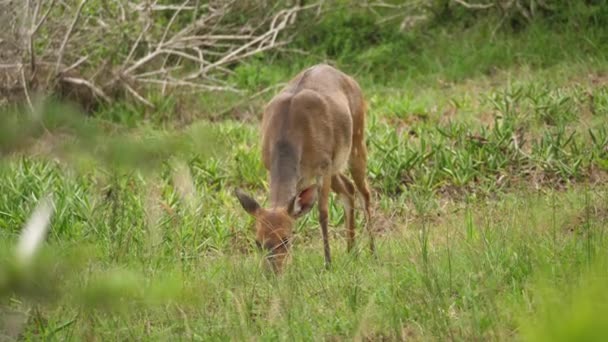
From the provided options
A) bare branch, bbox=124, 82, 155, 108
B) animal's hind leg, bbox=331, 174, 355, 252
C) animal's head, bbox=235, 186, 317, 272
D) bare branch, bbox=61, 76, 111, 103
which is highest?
animal's head, bbox=235, 186, 317, 272

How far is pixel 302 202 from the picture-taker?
672cm

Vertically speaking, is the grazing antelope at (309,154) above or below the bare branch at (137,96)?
above

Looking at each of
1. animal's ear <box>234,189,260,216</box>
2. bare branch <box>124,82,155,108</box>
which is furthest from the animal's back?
bare branch <box>124,82,155,108</box>

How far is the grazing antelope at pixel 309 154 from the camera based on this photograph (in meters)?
6.66

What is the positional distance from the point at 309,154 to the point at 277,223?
84 cm

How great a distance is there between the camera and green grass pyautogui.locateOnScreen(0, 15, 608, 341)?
8.46ft

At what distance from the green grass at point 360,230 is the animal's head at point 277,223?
0.18 meters

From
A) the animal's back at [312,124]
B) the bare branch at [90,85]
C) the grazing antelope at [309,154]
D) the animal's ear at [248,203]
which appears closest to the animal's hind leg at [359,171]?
the grazing antelope at [309,154]

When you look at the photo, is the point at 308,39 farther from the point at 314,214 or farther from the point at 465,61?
the point at 314,214

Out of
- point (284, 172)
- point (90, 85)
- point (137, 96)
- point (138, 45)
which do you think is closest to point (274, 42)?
point (138, 45)

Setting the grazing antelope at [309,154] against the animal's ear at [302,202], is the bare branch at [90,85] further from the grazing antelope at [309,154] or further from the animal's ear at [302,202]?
the animal's ear at [302,202]

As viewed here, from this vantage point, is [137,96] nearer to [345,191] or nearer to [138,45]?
[138,45]

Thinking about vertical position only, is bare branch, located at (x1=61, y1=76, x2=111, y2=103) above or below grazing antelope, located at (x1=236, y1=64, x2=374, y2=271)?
below

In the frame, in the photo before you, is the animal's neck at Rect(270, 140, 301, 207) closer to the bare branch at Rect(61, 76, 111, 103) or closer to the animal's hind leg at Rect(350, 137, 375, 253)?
the animal's hind leg at Rect(350, 137, 375, 253)
